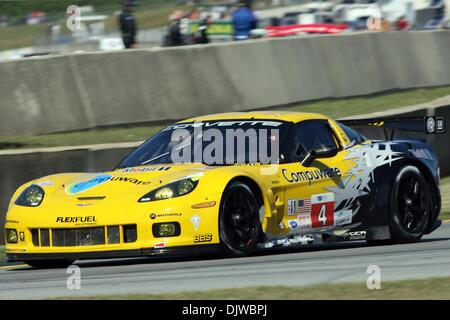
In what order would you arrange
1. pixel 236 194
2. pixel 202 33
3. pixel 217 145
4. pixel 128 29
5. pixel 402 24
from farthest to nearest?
1. pixel 402 24
2. pixel 202 33
3. pixel 128 29
4. pixel 217 145
5. pixel 236 194

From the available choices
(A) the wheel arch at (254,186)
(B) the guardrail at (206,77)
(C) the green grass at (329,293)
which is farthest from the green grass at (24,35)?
(C) the green grass at (329,293)

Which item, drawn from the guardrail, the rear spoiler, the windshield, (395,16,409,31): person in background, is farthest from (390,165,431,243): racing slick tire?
(395,16,409,31): person in background

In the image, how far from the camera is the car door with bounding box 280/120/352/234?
9516mm

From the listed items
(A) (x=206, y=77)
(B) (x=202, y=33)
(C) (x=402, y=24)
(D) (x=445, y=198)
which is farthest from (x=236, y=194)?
(C) (x=402, y=24)

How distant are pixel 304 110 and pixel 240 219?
10.0 m

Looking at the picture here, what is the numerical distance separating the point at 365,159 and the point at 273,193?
4.54 feet

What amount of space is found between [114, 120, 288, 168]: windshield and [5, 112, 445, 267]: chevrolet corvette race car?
11 mm

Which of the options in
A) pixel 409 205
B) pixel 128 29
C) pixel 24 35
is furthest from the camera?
pixel 24 35

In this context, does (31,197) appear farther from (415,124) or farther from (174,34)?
(174,34)

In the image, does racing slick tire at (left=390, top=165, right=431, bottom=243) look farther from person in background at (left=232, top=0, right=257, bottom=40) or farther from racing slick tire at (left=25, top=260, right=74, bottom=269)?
person in background at (left=232, top=0, right=257, bottom=40)

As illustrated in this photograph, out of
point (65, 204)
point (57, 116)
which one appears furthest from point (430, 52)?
point (65, 204)

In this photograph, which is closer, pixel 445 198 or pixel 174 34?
pixel 445 198

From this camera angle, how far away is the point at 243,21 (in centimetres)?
1969

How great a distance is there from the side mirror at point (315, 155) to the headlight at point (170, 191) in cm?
128
